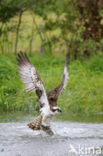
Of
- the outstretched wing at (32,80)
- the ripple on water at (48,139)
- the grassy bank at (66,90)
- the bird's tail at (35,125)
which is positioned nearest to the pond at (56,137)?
the ripple on water at (48,139)

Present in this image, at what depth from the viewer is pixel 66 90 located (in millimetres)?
10109

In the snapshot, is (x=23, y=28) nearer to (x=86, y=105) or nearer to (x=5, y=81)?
(x=5, y=81)

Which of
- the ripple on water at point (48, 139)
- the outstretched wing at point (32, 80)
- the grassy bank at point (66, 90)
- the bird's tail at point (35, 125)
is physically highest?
the outstretched wing at point (32, 80)

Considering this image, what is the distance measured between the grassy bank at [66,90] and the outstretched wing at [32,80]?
191 cm

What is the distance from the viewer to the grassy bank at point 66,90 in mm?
9680

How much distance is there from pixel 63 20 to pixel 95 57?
2.08 m

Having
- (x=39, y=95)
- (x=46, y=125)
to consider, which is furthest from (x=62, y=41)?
(x=39, y=95)

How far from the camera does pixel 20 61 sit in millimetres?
7898

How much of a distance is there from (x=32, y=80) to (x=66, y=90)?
2.57 meters

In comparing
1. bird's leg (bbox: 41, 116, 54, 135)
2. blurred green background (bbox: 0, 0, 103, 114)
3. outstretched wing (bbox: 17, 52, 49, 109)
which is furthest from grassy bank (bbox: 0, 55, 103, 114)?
outstretched wing (bbox: 17, 52, 49, 109)

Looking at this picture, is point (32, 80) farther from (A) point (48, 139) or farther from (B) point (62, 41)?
(B) point (62, 41)

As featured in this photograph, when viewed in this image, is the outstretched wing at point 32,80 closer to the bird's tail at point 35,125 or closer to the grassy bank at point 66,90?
the bird's tail at point 35,125

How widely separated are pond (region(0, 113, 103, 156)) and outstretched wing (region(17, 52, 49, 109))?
0.62 meters

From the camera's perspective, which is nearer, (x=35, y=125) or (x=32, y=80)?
(x=32, y=80)
